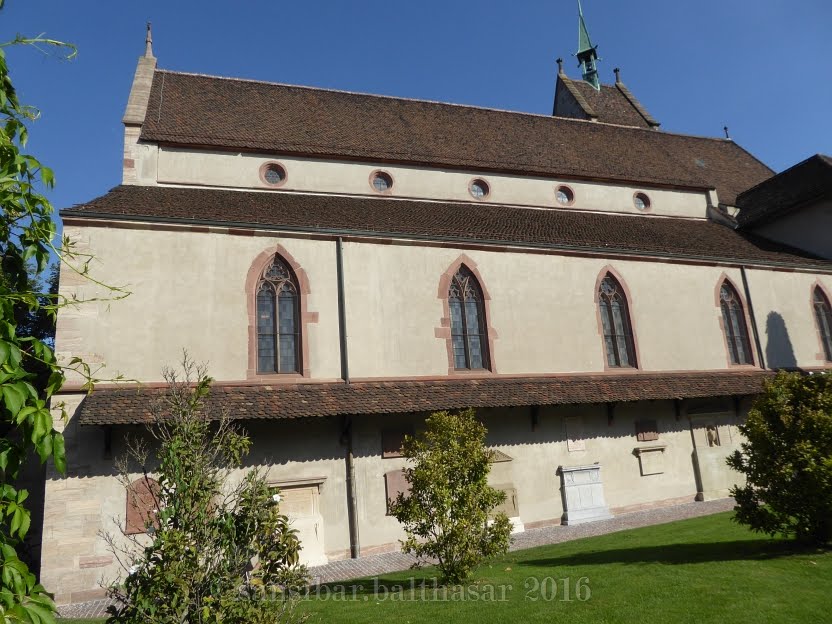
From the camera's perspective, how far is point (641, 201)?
21.9 metres

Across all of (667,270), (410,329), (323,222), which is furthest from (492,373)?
(667,270)

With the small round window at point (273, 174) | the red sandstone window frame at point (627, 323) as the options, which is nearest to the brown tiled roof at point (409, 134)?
the small round window at point (273, 174)

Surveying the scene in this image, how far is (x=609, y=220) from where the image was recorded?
20250mm

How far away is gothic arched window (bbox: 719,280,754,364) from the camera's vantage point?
17.8 meters

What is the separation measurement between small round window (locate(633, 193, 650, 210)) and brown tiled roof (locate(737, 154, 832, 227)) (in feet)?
13.2

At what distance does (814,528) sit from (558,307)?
788 cm

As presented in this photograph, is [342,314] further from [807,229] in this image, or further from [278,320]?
[807,229]

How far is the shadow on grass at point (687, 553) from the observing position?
906 centimetres

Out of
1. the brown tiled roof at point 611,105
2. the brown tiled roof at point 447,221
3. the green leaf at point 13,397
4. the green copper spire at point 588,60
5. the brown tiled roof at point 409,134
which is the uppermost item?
the green copper spire at point 588,60

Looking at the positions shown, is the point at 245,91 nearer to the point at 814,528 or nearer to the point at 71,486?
the point at 71,486

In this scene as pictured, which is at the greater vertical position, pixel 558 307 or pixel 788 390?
pixel 558 307

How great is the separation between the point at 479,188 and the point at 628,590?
14.6 m

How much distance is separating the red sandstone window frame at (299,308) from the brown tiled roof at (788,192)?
1806 cm

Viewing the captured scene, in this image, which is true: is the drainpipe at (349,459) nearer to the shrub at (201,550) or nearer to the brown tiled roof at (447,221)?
the brown tiled roof at (447,221)
